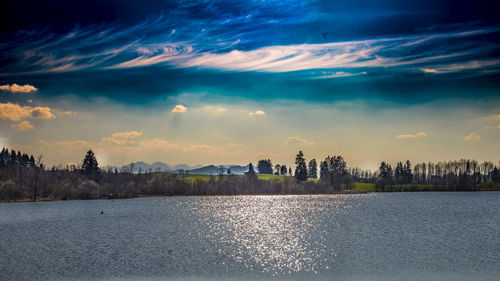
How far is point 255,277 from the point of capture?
35.9 metres

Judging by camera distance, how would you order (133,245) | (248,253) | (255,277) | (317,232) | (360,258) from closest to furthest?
(255,277)
(360,258)
(248,253)
(133,245)
(317,232)

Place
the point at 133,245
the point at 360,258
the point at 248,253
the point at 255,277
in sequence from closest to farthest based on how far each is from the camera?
the point at 255,277 → the point at 360,258 → the point at 248,253 → the point at 133,245

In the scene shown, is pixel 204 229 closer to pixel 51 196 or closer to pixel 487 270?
pixel 487 270

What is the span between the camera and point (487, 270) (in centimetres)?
3762

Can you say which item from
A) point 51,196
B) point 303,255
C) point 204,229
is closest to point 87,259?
point 303,255

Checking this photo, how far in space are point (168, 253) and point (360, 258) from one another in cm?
2375

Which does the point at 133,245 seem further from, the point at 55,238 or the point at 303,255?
the point at 303,255

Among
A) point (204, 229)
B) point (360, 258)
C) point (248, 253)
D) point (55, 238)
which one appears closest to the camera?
point (360, 258)

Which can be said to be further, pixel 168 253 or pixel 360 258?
pixel 168 253

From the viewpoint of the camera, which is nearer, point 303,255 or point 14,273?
point 14,273

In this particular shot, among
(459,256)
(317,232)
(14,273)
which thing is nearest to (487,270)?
(459,256)

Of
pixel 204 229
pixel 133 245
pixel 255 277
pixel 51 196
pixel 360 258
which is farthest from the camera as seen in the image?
pixel 51 196

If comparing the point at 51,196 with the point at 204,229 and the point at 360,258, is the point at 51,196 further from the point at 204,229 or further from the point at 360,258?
the point at 360,258

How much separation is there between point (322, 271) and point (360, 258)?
8.16 meters
